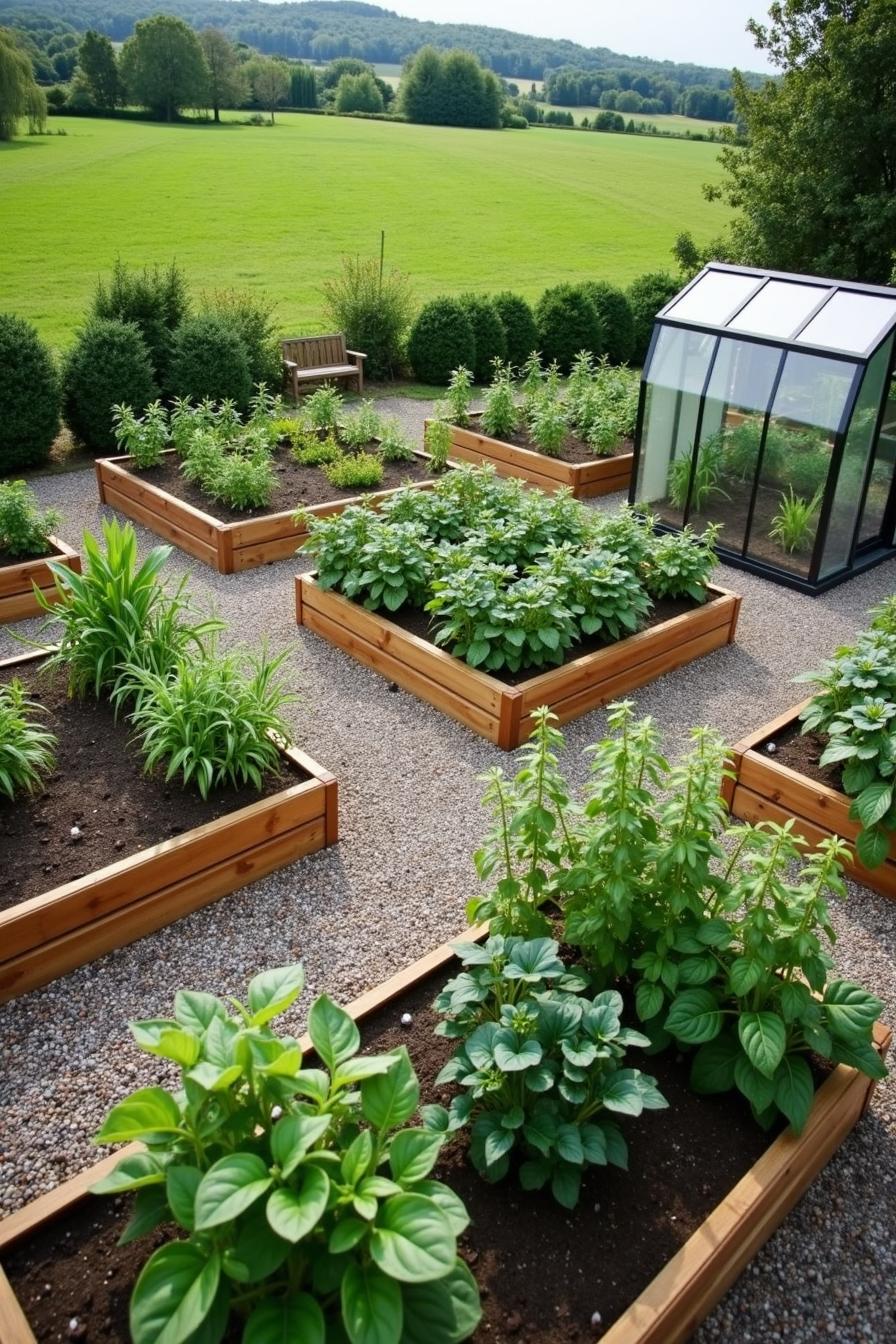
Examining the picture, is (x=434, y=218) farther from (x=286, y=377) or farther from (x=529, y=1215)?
(x=529, y=1215)

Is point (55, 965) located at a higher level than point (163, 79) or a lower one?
lower

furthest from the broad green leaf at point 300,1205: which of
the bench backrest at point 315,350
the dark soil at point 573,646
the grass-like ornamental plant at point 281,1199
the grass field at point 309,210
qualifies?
the grass field at point 309,210

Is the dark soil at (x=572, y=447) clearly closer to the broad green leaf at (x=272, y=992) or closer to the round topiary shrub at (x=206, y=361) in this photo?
the round topiary shrub at (x=206, y=361)

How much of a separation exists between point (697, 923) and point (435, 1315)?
5.04 ft

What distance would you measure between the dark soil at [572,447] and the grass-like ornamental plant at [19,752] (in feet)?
20.3

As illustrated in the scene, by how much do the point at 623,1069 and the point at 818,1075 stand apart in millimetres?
908

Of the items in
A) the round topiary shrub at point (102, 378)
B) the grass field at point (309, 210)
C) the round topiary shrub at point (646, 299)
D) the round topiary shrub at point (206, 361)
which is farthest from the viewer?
the grass field at point (309, 210)

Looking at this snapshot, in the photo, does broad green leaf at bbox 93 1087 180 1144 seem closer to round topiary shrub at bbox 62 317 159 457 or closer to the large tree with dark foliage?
round topiary shrub at bbox 62 317 159 457

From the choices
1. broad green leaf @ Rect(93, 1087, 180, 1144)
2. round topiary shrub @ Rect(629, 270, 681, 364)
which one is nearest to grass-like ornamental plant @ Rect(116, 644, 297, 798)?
broad green leaf @ Rect(93, 1087, 180, 1144)

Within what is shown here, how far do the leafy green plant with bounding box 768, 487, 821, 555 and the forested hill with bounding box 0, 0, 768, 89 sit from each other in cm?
A: 8587

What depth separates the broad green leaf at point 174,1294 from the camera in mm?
1915

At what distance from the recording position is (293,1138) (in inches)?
Result: 83.5

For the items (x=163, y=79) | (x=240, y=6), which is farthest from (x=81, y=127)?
(x=240, y=6)

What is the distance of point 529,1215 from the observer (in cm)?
283
